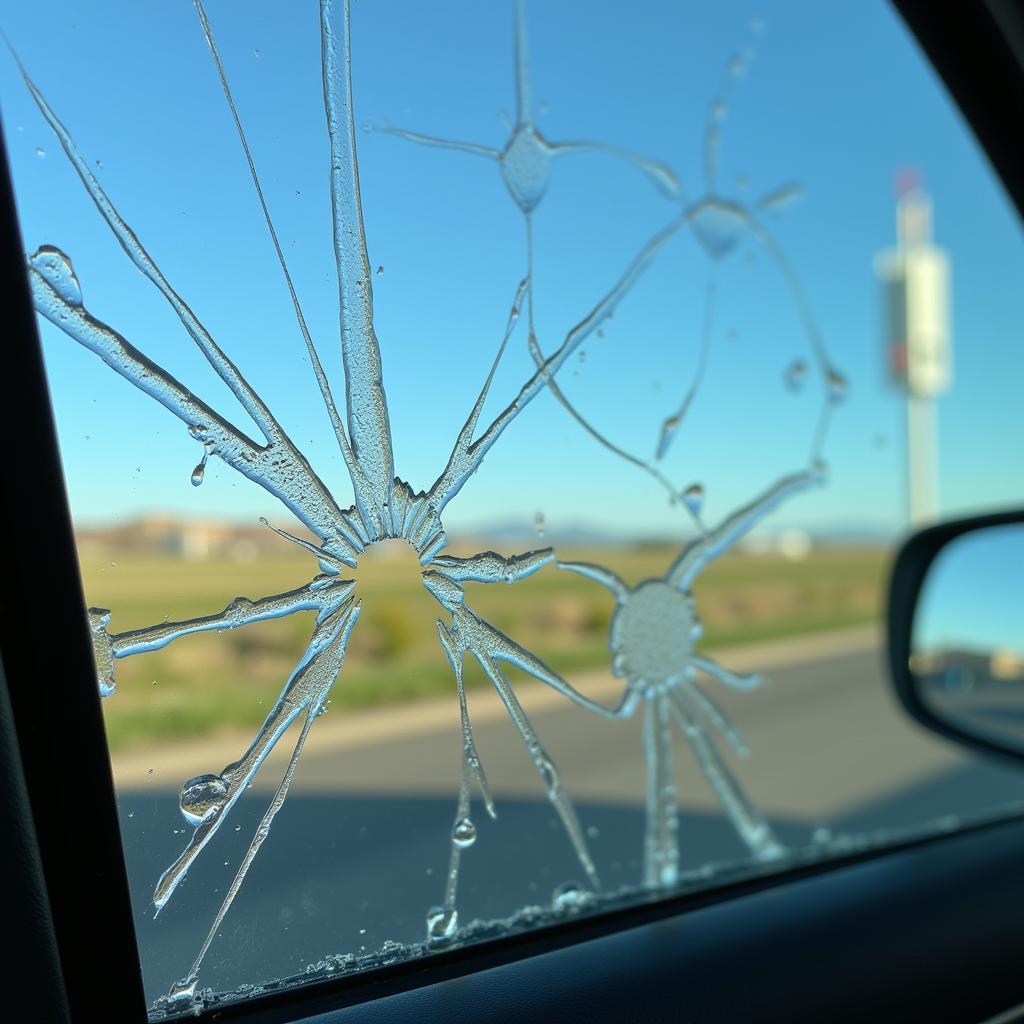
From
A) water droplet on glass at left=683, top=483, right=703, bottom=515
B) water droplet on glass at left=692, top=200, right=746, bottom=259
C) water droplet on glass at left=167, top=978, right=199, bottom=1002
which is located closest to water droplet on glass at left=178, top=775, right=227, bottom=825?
water droplet on glass at left=167, top=978, right=199, bottom=1002

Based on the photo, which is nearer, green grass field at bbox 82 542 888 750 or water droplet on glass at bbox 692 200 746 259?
green grass field at bbox 82 542 888 750

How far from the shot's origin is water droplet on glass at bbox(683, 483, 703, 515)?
2215 millimetres

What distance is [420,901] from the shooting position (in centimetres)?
185

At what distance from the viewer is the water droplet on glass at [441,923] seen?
182 cm

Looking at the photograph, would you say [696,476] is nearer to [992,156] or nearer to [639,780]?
[639,780]

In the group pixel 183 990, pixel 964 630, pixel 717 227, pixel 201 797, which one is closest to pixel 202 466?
pixel 201 797

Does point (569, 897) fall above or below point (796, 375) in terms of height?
below

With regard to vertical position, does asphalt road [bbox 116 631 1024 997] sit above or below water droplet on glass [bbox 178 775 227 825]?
below

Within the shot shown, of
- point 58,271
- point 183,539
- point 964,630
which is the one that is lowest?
point 964,630

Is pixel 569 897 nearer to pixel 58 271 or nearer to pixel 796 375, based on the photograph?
pixel 796 375

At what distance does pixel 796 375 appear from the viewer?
2.51 meters

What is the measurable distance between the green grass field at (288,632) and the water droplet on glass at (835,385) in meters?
0.58

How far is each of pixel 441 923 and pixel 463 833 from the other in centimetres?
15

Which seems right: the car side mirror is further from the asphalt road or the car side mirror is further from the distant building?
the distant building
